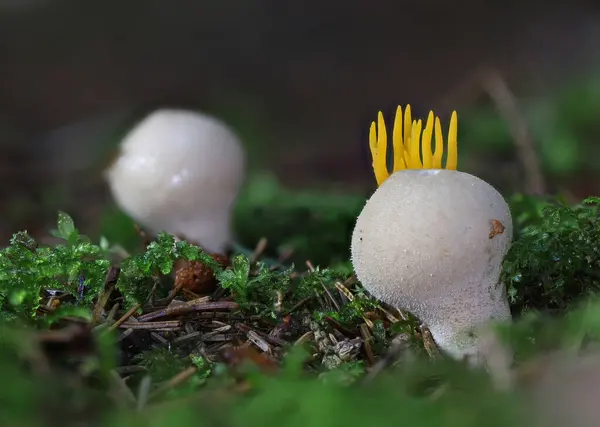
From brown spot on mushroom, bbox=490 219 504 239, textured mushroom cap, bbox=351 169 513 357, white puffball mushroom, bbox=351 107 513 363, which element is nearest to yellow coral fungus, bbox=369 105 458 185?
white puffball mushroom, bbox=351 107 513 363

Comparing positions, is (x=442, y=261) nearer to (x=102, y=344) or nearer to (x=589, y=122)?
(x=102, y=344)

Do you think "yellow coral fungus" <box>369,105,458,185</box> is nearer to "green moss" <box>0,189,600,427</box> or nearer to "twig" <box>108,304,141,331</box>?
"green moss" <box>0,189,600,427</box>

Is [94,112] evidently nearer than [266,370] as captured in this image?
No

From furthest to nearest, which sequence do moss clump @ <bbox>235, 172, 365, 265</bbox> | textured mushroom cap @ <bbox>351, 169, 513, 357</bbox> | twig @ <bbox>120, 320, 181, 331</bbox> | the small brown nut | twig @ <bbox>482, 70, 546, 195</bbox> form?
twig @ <bbox>482, 70, 546, 195</bbox> → moss clump @ <bbox>235, 172, 365, 265</bbox> → the small brown nut → twig @ <bbox>120, 320, 181, 331</bbox> → textured mushroom cap @ <bbox>351, 169, 513, 357</bbox>

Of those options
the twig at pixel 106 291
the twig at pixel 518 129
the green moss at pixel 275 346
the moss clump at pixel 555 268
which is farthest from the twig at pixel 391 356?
the twig at pixel 518 129

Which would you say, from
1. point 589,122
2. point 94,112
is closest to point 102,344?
point 589,122

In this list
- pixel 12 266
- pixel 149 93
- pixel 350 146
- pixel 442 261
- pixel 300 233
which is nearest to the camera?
pixel 442 261

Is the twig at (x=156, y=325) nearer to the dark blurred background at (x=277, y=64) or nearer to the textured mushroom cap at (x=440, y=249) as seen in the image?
the textured mushroom cap at (x=440, y=249)
